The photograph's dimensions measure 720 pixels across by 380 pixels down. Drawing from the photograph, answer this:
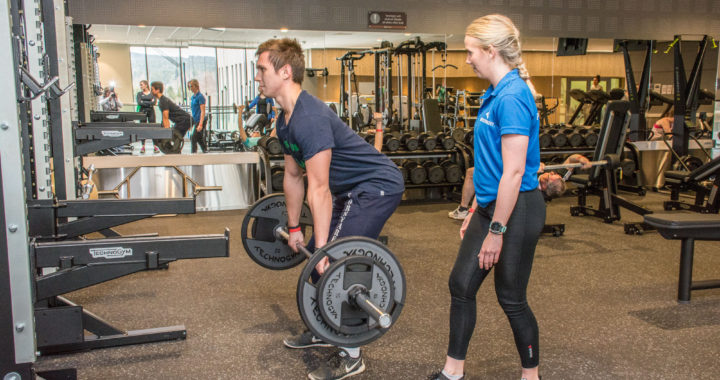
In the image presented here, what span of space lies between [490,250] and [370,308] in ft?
1.43

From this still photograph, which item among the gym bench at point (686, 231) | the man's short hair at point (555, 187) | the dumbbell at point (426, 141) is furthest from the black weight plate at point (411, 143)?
the gym bench at point (686, 231)

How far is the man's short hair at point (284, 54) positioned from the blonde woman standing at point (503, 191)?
653 millimetres

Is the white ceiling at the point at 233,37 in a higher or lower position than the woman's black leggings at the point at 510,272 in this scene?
higher

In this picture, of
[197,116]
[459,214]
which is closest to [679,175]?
[459,214]

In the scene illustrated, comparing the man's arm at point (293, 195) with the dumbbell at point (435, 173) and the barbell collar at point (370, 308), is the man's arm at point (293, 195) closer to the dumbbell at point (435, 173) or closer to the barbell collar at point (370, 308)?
the barbell collar at point (370, 308)

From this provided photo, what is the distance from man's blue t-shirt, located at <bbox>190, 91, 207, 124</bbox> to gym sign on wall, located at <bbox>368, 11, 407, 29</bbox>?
2114 mm

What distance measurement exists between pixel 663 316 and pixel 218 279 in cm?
267

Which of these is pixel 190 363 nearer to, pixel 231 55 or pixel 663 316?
pixel 663 316

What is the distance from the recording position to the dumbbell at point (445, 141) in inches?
263

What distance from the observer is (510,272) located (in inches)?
74.6

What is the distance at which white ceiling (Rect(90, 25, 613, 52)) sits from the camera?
6.06m

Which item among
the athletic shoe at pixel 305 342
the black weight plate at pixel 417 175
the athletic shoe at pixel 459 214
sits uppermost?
the black weight plate at pixel 417 175

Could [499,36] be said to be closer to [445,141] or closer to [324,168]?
[324,168]

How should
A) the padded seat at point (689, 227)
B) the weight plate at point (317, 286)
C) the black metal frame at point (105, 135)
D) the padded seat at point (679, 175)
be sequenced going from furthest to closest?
the padded seat at point (679, 175)
the black metal frame at point (105, 135)
the padded seat at point (689, 227)
the weight plate at point (317, 286)
